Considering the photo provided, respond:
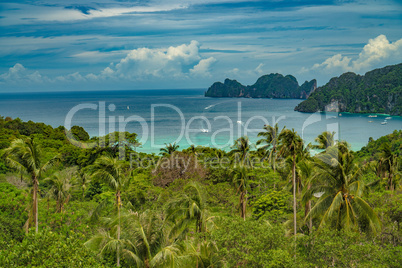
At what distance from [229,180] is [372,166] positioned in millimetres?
16328

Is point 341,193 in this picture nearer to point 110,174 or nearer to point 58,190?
point 110,174

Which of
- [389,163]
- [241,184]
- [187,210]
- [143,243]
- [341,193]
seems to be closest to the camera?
[143,243]

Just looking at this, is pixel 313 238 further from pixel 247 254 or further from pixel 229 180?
pixel 229 180

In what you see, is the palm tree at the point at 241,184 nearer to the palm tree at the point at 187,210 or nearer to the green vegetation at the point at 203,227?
the green vegetation at the point at 203,227

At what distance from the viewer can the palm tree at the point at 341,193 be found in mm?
15359

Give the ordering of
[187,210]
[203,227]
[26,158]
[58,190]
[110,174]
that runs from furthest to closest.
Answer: [58,190]
[26,158]
[203,227]
[187,210]
[110,174]

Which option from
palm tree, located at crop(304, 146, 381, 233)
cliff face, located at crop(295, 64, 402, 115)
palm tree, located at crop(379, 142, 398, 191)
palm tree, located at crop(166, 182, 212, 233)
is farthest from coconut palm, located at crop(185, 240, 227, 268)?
cliff face, located at crop(295, 64, 402, 115)

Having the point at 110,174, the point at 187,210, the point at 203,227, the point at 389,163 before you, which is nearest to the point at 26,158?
the point at 110,174

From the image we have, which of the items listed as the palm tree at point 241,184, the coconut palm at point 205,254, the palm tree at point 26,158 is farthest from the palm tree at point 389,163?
the palm tree at point 26,158

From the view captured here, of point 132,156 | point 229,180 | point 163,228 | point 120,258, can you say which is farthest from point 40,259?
point 132,156

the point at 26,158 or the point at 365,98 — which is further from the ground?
the point at 365,98

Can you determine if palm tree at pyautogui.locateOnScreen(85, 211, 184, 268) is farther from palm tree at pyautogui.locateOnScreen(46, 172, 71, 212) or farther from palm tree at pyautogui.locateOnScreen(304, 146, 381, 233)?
palm tree at pyautogui.locateOnScreen(46, 172, 71, 212)

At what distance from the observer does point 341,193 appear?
15.8 m

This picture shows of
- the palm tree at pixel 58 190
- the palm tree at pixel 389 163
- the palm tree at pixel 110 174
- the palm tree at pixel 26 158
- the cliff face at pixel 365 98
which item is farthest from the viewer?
the cliff face at pixel 365 98
